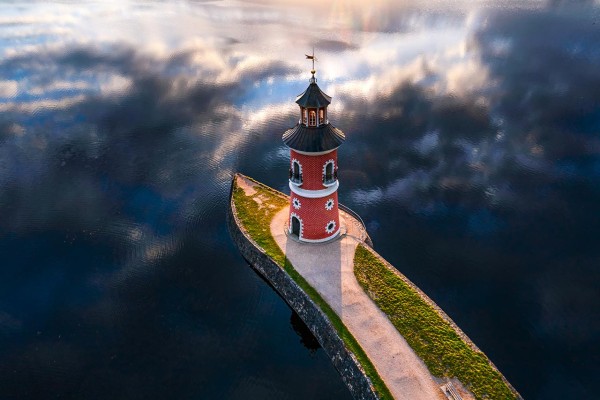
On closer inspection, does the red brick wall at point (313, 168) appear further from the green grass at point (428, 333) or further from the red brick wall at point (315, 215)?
the green grass at point (428, 333)

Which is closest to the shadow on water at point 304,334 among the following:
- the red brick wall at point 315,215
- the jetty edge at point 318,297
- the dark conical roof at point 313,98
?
the jetty edge at point 318,297

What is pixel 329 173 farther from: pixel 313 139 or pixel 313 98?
pixel 313 98

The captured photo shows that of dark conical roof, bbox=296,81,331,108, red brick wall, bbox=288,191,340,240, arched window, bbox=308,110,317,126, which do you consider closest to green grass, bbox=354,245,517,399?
red brick wall, bbox=288,191,340,240

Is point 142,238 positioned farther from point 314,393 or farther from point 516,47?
point 516,47

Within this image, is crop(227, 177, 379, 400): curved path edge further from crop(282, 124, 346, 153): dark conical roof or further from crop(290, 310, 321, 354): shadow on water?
crop(282, 124, 346, 153): dark conical roof

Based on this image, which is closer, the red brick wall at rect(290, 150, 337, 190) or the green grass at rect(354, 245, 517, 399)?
the green grass at rect(354, 245, 517, 399)

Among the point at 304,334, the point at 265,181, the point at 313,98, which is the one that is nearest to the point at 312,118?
the point at 313,98
